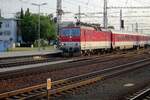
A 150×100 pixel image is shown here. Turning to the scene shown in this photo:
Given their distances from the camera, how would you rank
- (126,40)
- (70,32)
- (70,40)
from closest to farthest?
1. (70,32)
2. (70,40)
3. (126,40)

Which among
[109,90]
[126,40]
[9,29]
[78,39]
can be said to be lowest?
[109,90]

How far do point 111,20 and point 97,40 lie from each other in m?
55.2

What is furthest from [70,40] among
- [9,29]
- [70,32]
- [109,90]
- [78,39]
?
[9,29]

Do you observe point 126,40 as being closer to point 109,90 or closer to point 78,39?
→ point 78,39

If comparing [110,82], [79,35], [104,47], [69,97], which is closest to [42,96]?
[69,97]

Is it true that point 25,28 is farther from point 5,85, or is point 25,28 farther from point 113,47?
point 5,85

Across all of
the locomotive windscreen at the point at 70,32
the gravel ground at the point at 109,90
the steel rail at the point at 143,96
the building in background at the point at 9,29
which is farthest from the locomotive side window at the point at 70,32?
the building in background at the point at 9,29

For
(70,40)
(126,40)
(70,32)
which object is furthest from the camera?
(126,40)

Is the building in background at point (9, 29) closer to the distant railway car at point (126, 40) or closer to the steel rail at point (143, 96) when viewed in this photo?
the distant railway car at point (126, 40)

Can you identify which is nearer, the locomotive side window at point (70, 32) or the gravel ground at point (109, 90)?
the gravel ground at point (109, 90)

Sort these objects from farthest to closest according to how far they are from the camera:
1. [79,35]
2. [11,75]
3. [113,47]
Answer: [113,47]
[79,35]
[11,75]

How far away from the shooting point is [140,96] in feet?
44.8

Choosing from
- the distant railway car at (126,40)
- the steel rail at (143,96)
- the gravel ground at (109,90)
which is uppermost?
the distant railway car at (126,40)

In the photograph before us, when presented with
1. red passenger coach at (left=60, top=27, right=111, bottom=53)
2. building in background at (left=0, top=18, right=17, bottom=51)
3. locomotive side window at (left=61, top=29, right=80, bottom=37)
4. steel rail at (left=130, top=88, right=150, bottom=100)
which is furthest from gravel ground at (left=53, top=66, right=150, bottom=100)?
building in background at (left=0, top=18, right=17, bottom=51)
